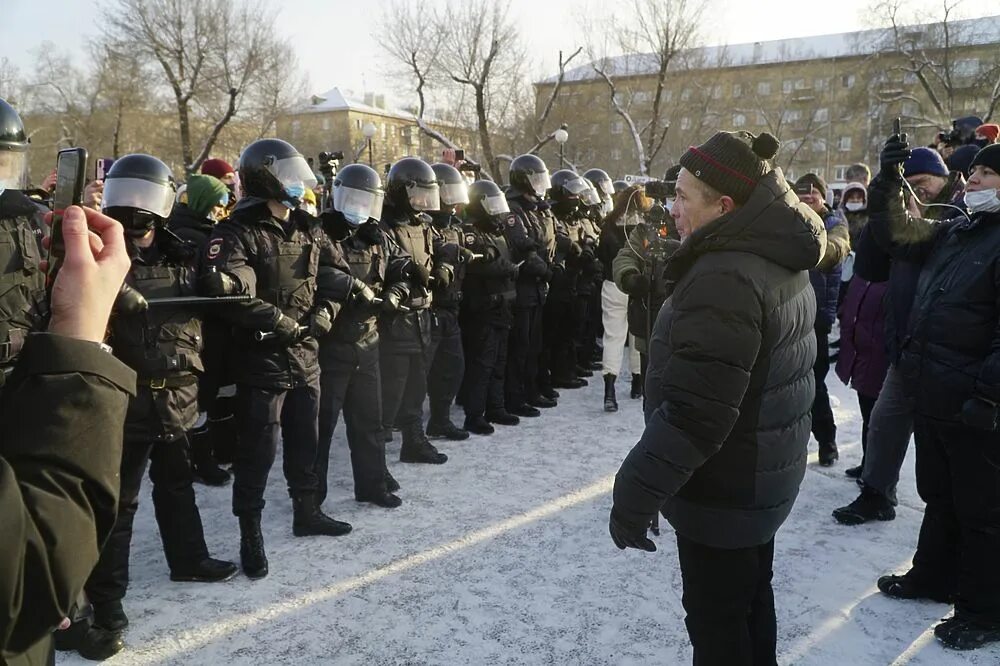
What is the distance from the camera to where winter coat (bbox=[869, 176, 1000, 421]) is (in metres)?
3.10

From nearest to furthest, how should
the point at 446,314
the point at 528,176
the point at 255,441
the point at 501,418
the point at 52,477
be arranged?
the point at 52,477
the point at 255,441
the point at 446,314
the point at 501,418
the point at 528,176

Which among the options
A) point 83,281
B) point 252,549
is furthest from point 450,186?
point 83,281

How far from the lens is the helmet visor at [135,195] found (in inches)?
132

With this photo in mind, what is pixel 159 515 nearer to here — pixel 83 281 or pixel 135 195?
pixel 135 195

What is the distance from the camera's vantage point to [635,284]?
232 inches

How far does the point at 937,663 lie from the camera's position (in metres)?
3.05

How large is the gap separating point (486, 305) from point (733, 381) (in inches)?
177

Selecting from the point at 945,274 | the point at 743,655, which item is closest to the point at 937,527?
the point at 945,274

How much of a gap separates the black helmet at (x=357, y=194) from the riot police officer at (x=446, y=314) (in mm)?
1189

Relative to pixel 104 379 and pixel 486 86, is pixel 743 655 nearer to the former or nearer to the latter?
pixel 104 379

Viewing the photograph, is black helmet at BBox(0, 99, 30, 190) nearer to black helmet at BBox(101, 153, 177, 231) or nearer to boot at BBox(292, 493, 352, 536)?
black helmet at BBox(101, 153, 177, 231)

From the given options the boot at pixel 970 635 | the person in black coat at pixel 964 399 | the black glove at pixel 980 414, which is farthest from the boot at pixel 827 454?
the black glove at pixel 980 414

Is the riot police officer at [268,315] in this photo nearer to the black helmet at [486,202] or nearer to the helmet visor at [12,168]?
the helmet visor at [12,168]

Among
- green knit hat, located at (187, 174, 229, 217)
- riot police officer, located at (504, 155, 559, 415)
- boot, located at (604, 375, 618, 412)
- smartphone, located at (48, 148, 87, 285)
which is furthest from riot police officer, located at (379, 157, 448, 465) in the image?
smartphone, located at (48, 148, 87, 285)
